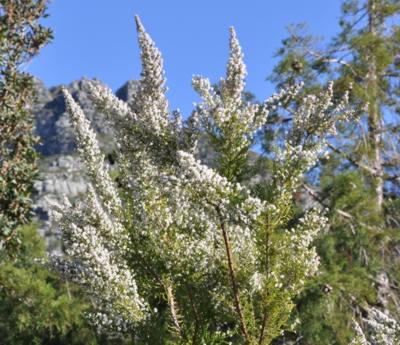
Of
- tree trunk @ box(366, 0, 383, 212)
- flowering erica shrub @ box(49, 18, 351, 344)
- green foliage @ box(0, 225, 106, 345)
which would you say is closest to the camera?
flowering erica shrub @ box(49, 18, 351, 344)

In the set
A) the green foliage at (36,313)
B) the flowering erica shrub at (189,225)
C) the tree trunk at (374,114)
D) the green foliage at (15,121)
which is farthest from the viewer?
the green foliage at (36,313)

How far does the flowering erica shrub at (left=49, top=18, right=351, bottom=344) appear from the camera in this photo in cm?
323

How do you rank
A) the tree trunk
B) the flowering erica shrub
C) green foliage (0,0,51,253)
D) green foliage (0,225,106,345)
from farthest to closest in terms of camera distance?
green foliage (0,225,106,345)
the tree trunk
green foliage (0,0,51,253)
the flowering erica shrub

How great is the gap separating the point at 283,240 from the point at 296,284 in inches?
12.0

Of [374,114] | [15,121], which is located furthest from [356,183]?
[15,121]

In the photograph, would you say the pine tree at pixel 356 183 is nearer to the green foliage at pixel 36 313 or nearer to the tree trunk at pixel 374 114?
the tree trunk at pixel 374 114

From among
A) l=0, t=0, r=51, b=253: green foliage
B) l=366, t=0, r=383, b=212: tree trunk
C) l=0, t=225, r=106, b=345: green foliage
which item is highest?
l=366, t=0, r=383, b=212: tree trunk

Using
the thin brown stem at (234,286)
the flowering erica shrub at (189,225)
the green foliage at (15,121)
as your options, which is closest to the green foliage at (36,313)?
the green foliage at (15,121)

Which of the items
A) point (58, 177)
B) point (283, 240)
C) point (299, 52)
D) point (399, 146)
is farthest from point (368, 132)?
point (58, 177)

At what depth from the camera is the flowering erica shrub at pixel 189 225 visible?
3232 mm

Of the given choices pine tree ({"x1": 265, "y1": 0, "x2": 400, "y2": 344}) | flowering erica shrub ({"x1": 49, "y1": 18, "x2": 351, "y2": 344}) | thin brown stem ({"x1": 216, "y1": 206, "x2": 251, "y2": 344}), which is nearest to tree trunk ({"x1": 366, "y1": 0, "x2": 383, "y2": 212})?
pine tree ({"x1": 265, "y1": 0, "x2": 400, "y2": 344})

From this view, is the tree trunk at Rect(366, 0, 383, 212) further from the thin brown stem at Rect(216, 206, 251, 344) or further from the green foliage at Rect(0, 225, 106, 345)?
the thin brown stem at Rect(216, 206, 251, 344)

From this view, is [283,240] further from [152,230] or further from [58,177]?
[58,177]

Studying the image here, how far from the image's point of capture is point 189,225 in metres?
3.43
